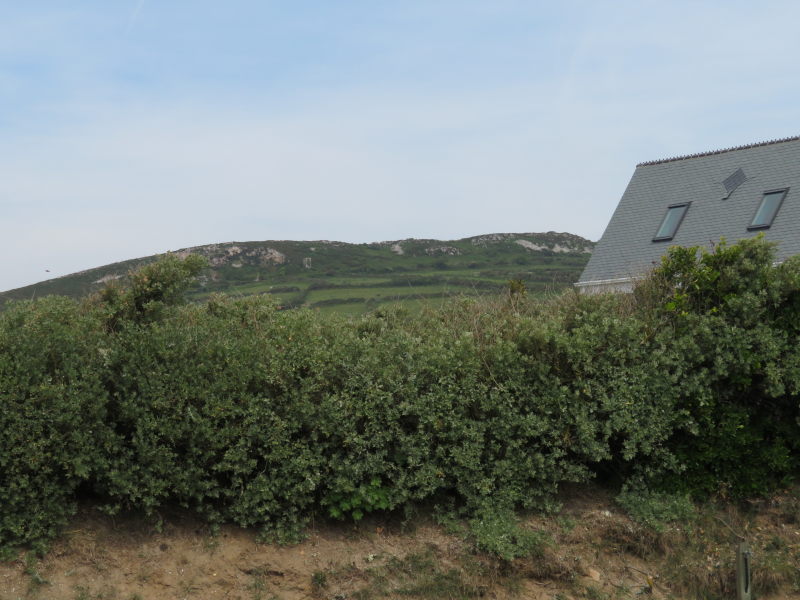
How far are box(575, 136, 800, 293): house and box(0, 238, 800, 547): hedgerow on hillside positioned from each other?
47.9ft

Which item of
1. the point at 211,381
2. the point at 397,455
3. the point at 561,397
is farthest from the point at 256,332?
the point at 561,397

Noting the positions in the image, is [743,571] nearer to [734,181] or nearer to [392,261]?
[734,181]

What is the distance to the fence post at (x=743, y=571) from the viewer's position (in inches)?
251

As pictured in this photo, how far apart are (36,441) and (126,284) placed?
209cm

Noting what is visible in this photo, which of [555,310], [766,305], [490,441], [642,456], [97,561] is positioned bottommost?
[97,561]

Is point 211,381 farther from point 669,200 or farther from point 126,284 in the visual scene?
point 669,200

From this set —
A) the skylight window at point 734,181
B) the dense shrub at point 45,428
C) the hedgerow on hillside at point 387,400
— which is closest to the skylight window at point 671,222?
the skylight window at point 734,181

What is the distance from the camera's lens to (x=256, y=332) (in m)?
7.45

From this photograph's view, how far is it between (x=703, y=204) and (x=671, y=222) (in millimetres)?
1163

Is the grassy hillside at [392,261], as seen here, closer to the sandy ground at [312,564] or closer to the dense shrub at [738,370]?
the dense shrub at [738,370]

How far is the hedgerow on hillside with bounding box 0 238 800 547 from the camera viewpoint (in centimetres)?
624

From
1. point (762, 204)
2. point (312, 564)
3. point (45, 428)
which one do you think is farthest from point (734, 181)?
point (45, 428)

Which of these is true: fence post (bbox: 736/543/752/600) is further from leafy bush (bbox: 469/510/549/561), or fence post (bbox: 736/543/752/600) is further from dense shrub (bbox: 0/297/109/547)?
dense shrub (bbox: 0/297/109/547)

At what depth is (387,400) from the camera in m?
6.84
